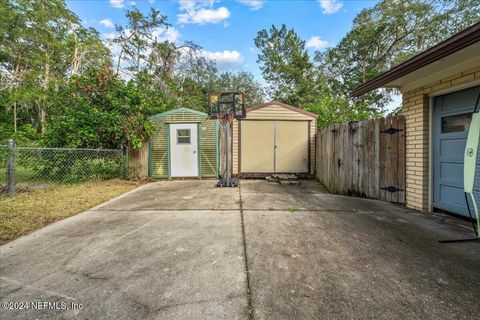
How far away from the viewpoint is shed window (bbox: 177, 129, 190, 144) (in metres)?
7.25

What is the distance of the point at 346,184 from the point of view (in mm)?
4840

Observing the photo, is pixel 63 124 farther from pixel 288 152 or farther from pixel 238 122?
pixel 288 152

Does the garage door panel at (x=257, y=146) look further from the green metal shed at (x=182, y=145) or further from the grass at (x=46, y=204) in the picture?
the grass at (x=46, y=204)

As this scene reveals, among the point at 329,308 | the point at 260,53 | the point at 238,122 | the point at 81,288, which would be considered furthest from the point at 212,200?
the point at 260,53

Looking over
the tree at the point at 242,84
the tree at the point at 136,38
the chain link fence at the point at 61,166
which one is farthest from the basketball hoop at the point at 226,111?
the tree at the point at 242,84

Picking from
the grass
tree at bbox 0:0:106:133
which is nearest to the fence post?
the grass

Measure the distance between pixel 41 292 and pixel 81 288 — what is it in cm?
26

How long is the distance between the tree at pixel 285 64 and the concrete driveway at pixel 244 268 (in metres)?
15.7

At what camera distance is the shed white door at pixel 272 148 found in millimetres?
7445

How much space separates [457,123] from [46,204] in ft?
21.9

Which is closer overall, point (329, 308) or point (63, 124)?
point (329, 308)

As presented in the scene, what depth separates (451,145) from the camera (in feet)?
10.4

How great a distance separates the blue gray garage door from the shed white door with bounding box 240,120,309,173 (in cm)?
417

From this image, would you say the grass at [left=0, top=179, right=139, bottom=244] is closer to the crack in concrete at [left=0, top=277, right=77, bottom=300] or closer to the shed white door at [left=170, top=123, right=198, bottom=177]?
the crack in concrete at [left=0, top=277, right=77, bottom=300]
